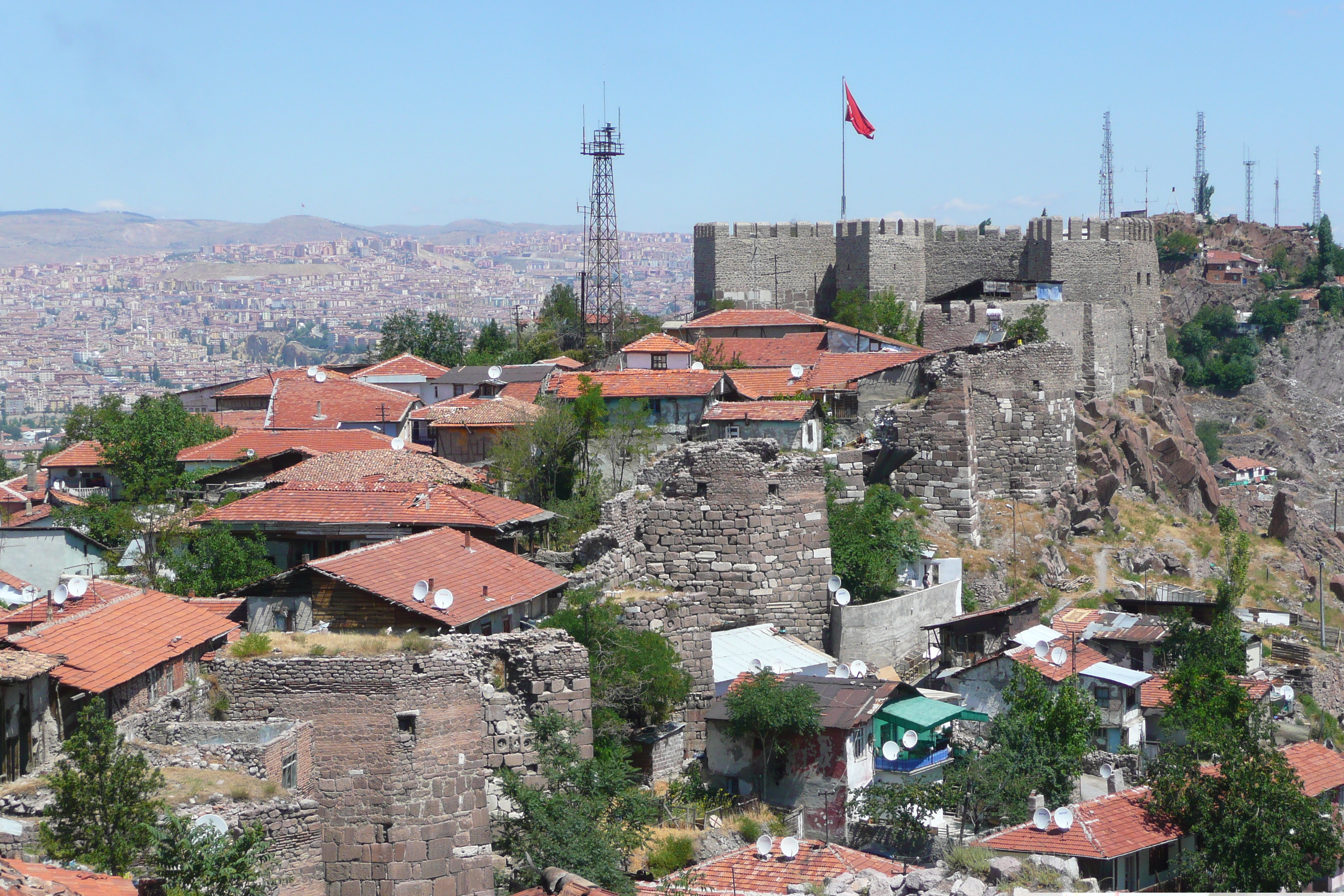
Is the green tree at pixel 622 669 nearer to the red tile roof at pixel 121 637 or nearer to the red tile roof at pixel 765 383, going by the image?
the red tile roof at pixel 121 637

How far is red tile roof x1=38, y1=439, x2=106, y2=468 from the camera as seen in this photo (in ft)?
111

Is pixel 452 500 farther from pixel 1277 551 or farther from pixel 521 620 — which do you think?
pixel 1277 551

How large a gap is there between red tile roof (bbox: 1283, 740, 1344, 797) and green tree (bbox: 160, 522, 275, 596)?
47.0 ft

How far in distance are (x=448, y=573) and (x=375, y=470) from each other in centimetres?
703

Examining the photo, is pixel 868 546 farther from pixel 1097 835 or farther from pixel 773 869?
pixel 773 869

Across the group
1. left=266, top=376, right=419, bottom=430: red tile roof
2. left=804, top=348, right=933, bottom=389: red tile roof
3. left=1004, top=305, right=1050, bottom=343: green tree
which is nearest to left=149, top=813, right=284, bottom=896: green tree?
left=804, top=348, right=933, bottom=389: red tile roof

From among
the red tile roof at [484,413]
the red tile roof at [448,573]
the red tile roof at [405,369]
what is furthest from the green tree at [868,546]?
the red tile roof at [405,369]

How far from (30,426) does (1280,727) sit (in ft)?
405

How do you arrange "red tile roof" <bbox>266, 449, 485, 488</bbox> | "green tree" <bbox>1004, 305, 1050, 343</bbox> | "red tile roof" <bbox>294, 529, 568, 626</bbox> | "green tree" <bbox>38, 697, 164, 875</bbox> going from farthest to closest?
"green tree" <bbox>1004, 305, 1050, 343</bbox> → "red tile roof" <bbox>266, 449, 485, 488</bbox> → "red tile roof" <bbox>294, 529, 568, 626</bbox> → "green tree" <bbox>38, 697, 164, 875</bbox>

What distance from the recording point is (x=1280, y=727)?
2525 cm

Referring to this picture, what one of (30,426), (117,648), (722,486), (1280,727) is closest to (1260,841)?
(1280,727)

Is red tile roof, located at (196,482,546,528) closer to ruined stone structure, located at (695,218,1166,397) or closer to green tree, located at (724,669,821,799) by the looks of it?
green tree, located at (724,669,821,799)

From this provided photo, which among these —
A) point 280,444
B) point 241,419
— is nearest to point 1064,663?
point 280,444

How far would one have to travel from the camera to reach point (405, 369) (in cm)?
4309
